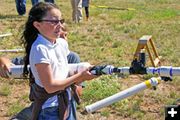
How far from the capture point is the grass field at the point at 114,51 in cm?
553

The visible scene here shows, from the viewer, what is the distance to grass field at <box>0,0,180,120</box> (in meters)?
5.53

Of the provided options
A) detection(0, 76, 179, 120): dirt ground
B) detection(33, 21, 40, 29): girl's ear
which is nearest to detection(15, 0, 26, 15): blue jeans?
detection(0, 76, 179, 120): dirt ground

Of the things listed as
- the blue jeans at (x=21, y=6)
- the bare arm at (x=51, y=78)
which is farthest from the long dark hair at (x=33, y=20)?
the blue jeans at (x=21, y=6)

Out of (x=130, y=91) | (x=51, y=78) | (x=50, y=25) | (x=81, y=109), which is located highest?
(x=50, y=25)

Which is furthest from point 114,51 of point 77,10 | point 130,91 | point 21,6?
point 21,6

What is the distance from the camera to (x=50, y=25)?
323 cm

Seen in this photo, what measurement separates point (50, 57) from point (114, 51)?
5.41m

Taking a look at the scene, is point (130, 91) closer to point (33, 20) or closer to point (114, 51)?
point (33, 20)

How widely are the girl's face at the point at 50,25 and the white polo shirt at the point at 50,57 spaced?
0.13 ft

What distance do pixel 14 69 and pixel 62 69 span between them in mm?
462

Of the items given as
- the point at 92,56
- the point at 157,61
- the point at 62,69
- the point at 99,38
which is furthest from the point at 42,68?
the point at 99,38

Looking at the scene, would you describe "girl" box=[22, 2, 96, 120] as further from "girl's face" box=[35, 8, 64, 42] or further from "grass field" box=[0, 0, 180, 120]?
"grass field" box=[0, 0, 180, 120]

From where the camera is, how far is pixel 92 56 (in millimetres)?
8172

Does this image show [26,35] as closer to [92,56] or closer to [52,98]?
[52,98]
